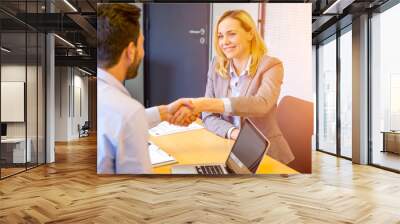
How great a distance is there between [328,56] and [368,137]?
10.2ft

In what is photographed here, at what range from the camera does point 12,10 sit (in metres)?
6.86

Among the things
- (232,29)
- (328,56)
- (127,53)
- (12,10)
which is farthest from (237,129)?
(328,56)

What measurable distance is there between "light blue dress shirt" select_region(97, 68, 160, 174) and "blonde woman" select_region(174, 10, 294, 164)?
0.66 metres

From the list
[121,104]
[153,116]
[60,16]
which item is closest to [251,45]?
[153,116]

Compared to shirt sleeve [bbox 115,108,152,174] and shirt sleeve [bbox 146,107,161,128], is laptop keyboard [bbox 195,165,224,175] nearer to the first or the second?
shirt sleeve [bbox 115,108,152,174]

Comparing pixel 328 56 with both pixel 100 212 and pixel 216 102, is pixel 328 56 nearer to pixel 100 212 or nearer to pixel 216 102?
pixel 216 102

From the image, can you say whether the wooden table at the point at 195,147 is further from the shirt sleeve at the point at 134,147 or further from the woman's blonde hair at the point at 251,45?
the woman's blonde hair at the point at 251,45

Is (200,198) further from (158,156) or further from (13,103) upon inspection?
(13,103)

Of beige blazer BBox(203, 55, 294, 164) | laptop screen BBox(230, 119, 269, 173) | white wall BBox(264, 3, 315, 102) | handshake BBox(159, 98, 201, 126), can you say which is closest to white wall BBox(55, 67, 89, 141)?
handshake BBox(159, 98, 201, 126)

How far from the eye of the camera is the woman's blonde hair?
619 cm

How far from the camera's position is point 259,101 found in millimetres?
6141

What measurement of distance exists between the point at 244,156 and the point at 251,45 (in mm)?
1804

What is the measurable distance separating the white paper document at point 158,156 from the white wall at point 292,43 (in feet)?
7.31

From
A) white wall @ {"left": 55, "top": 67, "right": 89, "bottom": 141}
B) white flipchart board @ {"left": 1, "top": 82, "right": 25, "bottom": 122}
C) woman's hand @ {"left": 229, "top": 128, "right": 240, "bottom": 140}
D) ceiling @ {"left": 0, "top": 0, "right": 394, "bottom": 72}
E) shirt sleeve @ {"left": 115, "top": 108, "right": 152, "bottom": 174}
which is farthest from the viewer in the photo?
white wall @ {"left": 55, "top": 67, "right": 89, "bottom": 141}
